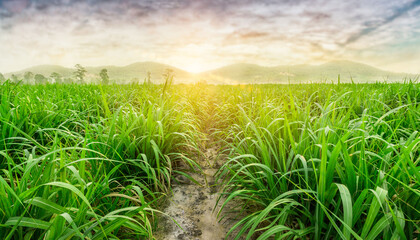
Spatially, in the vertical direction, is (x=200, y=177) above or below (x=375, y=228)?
below

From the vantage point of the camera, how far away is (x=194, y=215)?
67.2 inches

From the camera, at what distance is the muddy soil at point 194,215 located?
1.50 metres

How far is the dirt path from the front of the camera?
1.51m

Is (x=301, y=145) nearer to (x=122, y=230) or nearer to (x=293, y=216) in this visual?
(x=293, y=216)

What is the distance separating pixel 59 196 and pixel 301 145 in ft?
5.03

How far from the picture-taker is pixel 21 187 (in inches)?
41.1

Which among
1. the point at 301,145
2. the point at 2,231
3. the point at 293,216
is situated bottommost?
Answer: the point at 293,216

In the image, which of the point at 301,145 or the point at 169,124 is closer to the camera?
the point at 301,145

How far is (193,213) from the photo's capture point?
5.68 feet

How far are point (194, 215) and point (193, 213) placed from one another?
0.03m

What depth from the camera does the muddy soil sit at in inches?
59.2

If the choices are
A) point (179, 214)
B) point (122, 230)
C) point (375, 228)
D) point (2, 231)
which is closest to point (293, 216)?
point (375, 228)

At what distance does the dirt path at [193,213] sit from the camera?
1.51 metres

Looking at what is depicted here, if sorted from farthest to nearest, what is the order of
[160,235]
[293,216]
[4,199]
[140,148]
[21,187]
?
1. [140,148]
2. [160,235]
3. [293,216]
4. [21,187]
5. [4,199]
